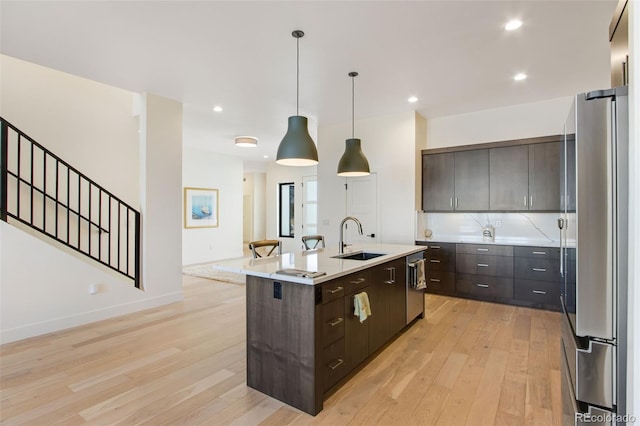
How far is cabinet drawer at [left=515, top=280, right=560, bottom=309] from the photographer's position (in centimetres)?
429

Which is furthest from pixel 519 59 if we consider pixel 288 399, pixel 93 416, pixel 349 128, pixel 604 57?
pixel 93 416

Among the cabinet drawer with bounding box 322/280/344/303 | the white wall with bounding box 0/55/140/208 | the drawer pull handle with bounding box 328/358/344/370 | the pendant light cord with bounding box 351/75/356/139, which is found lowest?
the drawer pull handle with bounding box 328/358/344/370

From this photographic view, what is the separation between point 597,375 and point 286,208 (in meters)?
9.24

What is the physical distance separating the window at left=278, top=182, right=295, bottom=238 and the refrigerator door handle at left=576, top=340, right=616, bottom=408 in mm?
8865

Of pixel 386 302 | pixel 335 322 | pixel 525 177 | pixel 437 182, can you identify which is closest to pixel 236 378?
pixel 335 322

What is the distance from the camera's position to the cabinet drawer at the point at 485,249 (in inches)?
181

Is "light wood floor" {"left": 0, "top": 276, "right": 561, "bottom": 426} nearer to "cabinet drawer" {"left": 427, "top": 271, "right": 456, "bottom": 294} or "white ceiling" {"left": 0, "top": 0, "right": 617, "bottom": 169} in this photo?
"cabinet drawer" {"left": 427, "top": 271, "right": 456, "bottom": 294}

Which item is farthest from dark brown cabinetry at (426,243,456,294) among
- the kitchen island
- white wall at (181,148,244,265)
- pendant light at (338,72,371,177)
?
white wall at (181,148,244,265)

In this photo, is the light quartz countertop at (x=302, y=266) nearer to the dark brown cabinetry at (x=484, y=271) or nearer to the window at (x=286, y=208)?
the dark brown cabinetry at (x=484, y=271)

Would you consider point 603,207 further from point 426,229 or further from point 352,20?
point 426,229

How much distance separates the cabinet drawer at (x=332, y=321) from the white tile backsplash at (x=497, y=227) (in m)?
3.30

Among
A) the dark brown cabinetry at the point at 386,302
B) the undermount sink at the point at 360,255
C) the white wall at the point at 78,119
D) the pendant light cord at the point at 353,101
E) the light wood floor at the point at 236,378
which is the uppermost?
the pendant light cord at the point at 353,101

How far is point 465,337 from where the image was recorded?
344 cm

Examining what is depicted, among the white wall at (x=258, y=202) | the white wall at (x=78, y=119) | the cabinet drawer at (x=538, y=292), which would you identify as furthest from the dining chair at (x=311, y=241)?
the white wall at (x=258, y=202)
